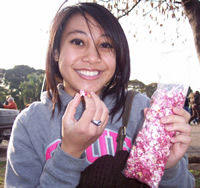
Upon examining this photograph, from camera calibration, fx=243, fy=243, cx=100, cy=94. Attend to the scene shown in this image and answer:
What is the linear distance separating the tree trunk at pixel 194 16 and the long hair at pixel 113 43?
262cm

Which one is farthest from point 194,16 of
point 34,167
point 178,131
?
point 34,167

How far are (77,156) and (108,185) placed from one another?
0.28m

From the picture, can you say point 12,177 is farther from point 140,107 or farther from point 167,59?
point 167,59

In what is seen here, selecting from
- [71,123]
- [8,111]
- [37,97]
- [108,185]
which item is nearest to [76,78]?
[71,123]

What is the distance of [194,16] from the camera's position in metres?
4.22

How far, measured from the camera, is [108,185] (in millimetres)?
1316

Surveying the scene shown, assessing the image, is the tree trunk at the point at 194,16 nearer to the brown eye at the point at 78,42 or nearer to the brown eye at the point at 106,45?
the brown eye at the point at 106,45

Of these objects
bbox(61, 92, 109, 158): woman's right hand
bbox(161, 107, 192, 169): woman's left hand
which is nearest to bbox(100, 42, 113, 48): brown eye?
bbox(61, 92, 109, 158): woman's right hand

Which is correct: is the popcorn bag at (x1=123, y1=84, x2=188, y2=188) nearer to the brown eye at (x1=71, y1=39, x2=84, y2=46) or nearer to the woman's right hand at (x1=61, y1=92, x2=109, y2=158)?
the woman's right hand at (x1=61, y1=92, x2=109, y2=158)

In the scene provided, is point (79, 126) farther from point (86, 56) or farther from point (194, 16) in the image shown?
point (194, 16)

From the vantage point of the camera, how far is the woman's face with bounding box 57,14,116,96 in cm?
169

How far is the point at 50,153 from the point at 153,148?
0.75m

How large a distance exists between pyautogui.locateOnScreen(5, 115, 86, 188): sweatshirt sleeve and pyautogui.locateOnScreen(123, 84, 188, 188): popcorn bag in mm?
320

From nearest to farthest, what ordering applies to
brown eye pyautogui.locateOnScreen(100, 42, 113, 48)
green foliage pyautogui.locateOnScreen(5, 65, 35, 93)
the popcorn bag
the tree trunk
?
the popcorn bag, brown eye pyautogui.locateOnScreen(100, 42, 113, 48), the tree trunk, green foliage pyautogui.locateOnScreen(5, 65, 35, 93)
